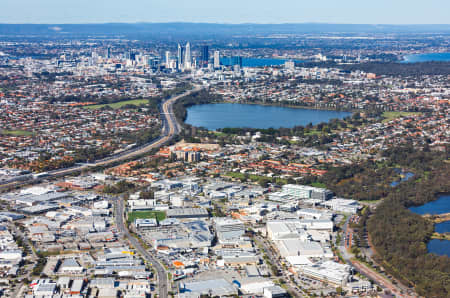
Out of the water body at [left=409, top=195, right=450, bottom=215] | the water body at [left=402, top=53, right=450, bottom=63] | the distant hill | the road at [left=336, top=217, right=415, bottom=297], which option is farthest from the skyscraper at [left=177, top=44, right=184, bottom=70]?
the distant hill

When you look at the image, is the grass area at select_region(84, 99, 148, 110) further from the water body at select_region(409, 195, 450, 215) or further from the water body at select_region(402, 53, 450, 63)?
the water body at select_region(402, 53, 450, 63)

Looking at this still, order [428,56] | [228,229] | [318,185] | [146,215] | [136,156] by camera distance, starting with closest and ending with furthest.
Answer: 1. [228,229]
2. [146,215]
3. [318,185]
4. [136,156]
5. [428,56]

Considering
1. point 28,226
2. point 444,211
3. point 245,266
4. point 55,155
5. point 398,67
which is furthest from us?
point 398,67

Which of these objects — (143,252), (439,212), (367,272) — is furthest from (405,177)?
(143,252)

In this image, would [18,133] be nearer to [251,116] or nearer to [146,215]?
[251,116]

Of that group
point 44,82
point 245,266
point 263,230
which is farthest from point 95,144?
point 44,82

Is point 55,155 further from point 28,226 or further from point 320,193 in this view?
point 320,193
